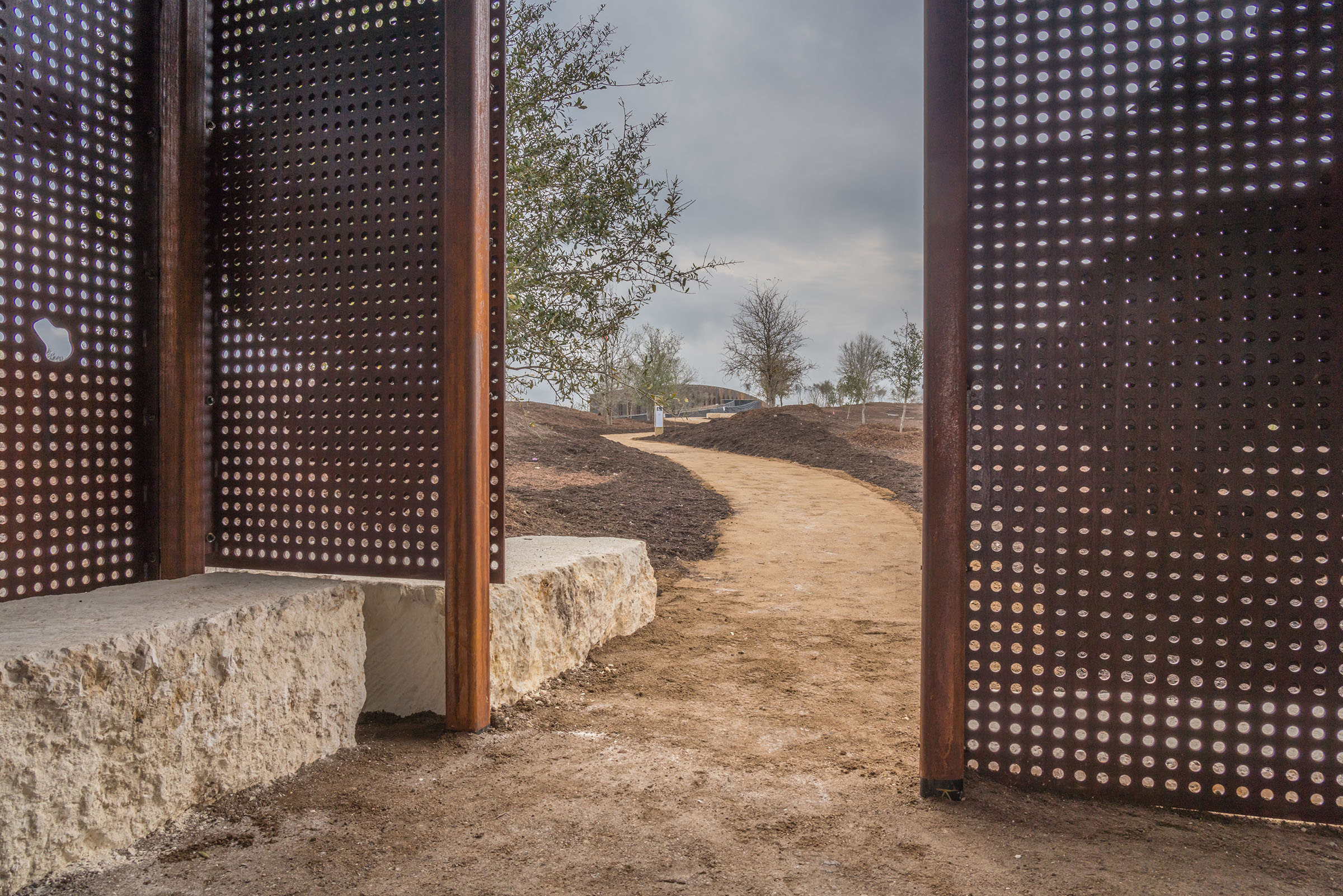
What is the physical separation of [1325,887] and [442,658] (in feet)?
11.4

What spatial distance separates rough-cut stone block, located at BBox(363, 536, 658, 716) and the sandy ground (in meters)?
0.17

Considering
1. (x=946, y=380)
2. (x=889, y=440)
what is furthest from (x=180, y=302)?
(x=889, y=440)

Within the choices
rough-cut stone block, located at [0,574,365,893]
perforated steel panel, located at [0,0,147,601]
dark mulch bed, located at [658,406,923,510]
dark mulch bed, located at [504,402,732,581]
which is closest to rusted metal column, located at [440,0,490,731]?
rough-cut stone block, located at [0,574,365,893]

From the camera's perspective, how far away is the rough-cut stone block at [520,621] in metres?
3.70

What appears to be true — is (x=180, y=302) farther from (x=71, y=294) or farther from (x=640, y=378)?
(x=640, y=378)

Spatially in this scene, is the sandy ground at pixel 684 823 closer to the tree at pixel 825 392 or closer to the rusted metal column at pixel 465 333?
the rusted metal column at pixel 465 333

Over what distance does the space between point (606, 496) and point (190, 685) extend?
8.85 metres

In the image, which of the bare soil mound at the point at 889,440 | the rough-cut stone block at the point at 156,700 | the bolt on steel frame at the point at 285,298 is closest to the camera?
the rough-cut stone block at the point at 156,700

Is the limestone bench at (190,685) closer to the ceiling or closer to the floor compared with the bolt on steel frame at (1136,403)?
closer to the floor

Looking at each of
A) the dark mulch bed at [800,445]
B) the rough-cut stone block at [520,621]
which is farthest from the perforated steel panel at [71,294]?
the dark mulch bed at [800,445]

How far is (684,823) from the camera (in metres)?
2.69

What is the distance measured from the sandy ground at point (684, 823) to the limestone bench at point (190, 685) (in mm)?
142

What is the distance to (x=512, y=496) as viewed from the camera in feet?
30.8

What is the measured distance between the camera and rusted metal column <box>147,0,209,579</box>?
11.5ft
